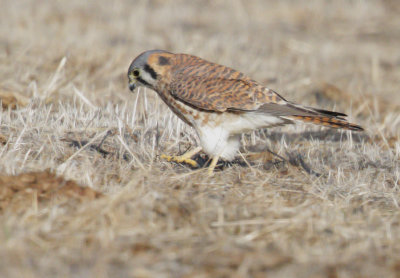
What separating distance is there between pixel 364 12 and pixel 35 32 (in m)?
6.48

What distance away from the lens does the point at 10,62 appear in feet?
23.4

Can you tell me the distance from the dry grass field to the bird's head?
1.26ft

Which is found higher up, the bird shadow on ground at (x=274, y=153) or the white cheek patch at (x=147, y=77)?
the white cheek patch at (x=147, y=77)

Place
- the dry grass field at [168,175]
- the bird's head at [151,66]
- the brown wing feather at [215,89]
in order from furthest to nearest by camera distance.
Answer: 1. the bird's head at [151,66]
2. the brown wing feather at [215,89]
3. the dry grass field at [168,175]

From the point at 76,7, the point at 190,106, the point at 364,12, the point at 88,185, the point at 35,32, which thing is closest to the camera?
the point at 88,185

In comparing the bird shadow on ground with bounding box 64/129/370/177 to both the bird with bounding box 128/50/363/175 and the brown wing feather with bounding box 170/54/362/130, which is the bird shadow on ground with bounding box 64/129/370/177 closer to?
the bird with bounding box 128/50/363/175

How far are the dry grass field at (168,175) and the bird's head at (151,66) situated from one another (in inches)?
15.2

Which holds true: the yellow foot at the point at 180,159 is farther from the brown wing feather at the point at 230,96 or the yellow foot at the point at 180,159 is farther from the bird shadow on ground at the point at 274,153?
the brown wing feather at the point at 230,96

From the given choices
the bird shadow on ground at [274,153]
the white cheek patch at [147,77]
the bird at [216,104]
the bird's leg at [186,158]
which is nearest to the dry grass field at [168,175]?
the bird shadow on ground at [274,153]

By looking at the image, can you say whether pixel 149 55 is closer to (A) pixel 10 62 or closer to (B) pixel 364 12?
(A) pixel 10 62

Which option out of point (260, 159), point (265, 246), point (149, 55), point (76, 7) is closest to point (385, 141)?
point (260, 159)

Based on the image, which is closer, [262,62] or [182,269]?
[182,269]

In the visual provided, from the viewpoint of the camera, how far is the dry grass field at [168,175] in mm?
2949

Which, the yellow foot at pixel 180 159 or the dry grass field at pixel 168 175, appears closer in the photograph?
the dry grass field at pixel 168 175
